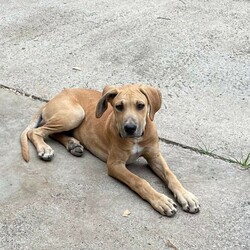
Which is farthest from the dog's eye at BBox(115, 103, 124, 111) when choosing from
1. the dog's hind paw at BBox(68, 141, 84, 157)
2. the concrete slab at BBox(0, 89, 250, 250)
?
the dog's hind paw at BBox(68, 141, 84, 157)

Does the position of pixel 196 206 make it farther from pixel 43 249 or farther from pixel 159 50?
pixel 159 50

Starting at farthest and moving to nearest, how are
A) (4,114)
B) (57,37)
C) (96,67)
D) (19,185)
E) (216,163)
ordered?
(57,37)
(96,67)
(4,114)
(216,163)
(19,185)

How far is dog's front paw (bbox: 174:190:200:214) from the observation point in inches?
163

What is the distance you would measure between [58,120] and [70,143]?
24 cm

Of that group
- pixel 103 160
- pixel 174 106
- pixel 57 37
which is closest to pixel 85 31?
pixel 57 37

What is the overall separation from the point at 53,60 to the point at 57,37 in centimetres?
73

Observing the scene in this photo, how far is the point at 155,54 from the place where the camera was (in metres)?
7.09

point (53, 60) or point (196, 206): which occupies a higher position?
point (196, 206)

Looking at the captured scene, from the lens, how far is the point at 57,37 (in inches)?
300

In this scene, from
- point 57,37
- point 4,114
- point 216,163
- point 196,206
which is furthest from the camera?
point 57,37

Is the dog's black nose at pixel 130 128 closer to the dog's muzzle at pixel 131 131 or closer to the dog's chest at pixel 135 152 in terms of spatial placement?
the dog's muzzle at pixel 131 131

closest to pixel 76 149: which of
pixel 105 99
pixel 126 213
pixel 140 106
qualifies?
pixel 105 99

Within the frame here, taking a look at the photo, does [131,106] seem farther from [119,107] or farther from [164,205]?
[164,205]

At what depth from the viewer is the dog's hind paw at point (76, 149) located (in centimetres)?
494
